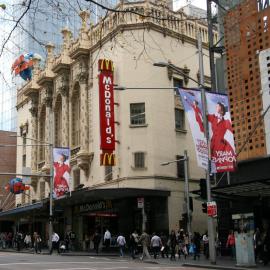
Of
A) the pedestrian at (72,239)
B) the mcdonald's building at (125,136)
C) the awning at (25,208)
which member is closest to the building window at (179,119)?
the mcdonald's building at (125,136)

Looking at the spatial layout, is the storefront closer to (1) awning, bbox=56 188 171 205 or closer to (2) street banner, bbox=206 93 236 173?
(1) awning, bbox=56 188 171 205

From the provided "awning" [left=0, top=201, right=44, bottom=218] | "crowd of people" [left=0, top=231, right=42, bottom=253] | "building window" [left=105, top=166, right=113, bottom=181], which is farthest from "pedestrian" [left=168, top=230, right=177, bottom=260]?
"crowd of people" [left=0, top=231, right=42, bottom=253]

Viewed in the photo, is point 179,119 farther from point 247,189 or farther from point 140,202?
point 247,189

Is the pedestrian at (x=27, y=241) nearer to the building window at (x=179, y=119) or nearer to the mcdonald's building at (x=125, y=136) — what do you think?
the mcdonald's building at (x=125, y=136)

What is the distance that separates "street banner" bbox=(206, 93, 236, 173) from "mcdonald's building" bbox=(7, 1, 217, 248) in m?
10.4

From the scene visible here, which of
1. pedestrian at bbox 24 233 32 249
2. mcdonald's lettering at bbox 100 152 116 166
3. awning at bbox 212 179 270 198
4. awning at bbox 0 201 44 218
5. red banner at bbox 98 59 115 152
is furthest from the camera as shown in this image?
pedestrian at bbox 24 233 32 249

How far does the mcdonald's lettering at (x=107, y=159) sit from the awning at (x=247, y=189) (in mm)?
9252

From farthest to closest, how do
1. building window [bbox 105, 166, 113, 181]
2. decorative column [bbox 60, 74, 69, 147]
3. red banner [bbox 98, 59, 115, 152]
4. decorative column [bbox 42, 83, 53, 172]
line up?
decorative column [bbox 42, 83, 53, 172] → decorative column [bbox 60, 74, 69, 147] → building window [bbox 105, 166, 113, 181] → red banner [bbox 98, 59, 115, 152]

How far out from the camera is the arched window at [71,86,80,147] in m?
42.6

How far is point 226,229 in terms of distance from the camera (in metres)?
29.3

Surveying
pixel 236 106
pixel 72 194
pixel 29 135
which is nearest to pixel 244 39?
pixel 236 106

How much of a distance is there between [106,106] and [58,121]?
13380mm

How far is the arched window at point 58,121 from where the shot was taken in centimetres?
4619

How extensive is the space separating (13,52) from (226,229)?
2399cm
